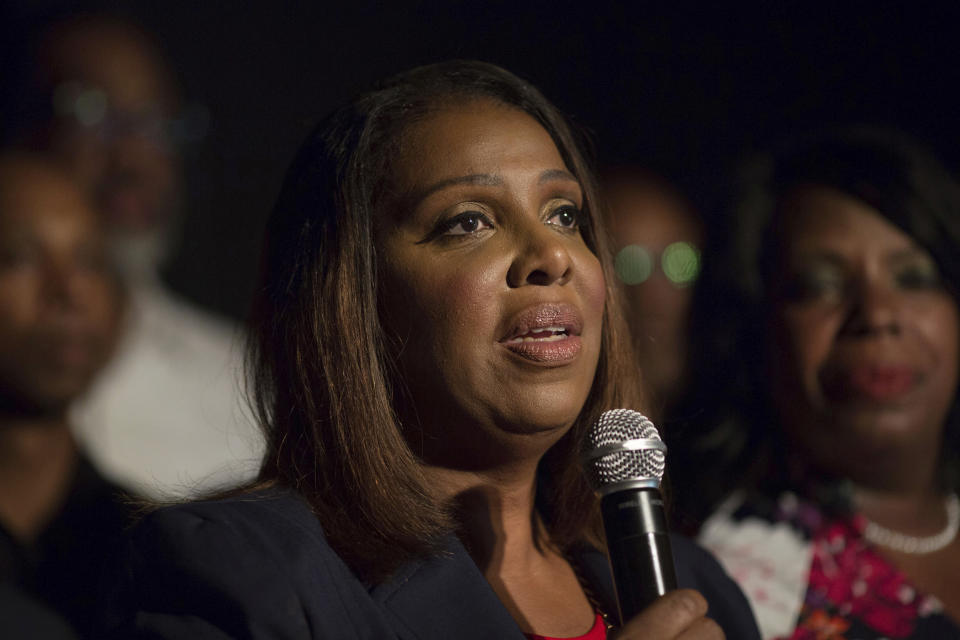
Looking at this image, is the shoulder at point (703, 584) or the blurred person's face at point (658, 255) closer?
the shoulder at point (703, 584)

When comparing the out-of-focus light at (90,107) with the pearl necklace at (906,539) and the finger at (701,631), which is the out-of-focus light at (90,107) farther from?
the finger at (701,631)

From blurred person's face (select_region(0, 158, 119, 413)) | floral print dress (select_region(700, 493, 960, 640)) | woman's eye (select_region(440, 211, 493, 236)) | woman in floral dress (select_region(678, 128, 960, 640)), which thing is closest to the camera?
woman's eye (select_region(440, 211, 493, 236))

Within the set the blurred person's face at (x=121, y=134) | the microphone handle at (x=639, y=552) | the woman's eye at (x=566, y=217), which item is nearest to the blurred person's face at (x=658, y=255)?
the blurred person's face at (x=121, y=134)

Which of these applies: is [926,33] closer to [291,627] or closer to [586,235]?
[586,235]

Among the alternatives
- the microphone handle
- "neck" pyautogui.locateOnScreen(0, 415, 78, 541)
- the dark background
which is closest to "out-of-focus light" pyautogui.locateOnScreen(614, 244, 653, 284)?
the dark background

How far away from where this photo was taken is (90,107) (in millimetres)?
4805

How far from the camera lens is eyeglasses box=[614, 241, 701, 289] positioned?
4.84 m

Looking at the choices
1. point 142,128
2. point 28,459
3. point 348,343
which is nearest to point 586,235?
point 348,343

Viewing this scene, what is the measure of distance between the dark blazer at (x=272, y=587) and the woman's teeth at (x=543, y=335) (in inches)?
13.4

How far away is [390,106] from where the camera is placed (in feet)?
6.75

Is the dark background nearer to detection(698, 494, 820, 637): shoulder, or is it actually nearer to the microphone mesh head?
detection(698, 494, 820, 637): shoulder

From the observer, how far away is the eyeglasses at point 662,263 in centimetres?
484

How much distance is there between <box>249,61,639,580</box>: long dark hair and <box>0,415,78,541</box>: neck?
1532mm

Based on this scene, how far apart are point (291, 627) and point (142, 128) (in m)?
A: 3.78
